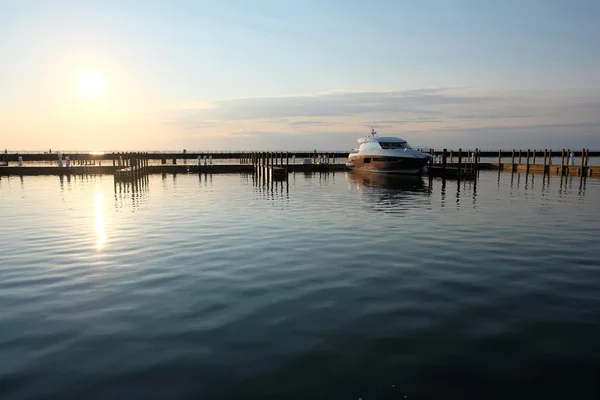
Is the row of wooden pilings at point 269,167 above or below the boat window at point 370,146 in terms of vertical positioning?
below

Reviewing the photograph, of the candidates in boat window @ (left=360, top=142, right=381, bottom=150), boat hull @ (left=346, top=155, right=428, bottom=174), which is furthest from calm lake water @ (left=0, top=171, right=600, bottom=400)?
boat window @ (left=360, top=142, right=381, bottom=150)

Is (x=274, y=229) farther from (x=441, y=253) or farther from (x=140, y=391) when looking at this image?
(x=140, y=391)

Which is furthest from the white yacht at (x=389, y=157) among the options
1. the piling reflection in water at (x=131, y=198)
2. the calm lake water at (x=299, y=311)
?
the calm lake water at (x=299, y=311)

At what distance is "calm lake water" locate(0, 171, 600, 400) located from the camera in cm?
535

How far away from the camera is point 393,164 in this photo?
46531 mm

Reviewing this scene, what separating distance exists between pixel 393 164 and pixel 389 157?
36.0 inches

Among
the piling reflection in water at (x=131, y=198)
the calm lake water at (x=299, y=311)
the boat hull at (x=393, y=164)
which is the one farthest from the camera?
the boat hull at (x=393, y=164)

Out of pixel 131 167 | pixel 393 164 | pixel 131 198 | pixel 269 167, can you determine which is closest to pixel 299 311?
pixel 131 198

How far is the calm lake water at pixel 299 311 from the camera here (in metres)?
5.35

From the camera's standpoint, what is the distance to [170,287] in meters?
8.90

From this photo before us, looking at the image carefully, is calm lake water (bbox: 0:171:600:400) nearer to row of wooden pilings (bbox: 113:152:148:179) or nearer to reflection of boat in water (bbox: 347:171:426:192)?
reflection of boat in water (bbox: 347:171:426:192)

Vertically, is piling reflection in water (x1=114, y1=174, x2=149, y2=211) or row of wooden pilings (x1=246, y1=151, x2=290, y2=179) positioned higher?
row of wooden pilings (x1=246, y1=151, x2=290, y2=179)

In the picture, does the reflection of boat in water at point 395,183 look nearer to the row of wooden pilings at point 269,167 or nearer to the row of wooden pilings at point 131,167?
the row of wooden pilings at point 269,167

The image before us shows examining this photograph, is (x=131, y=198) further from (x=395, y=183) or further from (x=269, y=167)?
(x=269, y=167)
